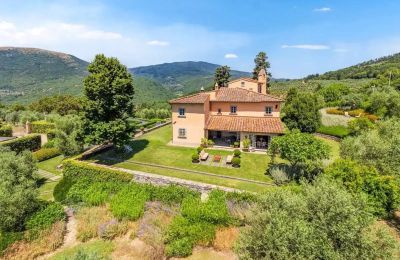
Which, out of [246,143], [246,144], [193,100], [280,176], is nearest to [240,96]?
[193,100]

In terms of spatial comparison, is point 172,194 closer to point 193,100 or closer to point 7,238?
point 7,238

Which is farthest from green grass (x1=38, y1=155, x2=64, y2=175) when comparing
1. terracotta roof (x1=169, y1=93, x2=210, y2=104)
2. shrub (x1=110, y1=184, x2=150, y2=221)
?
terracotta roof (x1=169, y1=93, x2=210, y2=104)

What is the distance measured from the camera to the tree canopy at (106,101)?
29.0 m

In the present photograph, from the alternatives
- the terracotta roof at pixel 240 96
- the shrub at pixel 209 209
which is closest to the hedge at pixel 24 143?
the terracotta roof at pixel 240 96

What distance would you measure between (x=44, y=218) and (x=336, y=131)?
45.7 m

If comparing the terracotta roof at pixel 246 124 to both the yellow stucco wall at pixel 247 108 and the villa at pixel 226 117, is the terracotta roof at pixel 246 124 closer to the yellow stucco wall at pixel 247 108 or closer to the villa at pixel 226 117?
the villa at pixel 226 117

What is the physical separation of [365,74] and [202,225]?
13970cm

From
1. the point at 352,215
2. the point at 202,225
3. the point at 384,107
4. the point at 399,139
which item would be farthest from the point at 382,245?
the point at 384,107

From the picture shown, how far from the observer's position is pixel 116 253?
1617 cm

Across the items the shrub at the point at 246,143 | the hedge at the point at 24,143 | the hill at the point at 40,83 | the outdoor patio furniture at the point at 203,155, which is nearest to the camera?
the outdoor patio furniture at the point at 203,155

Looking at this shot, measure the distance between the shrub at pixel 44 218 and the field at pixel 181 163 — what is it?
32.5 ft

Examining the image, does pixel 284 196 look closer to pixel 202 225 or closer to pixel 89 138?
pixel 202 225

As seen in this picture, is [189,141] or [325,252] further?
[189,141]

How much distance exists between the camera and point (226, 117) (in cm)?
3769
